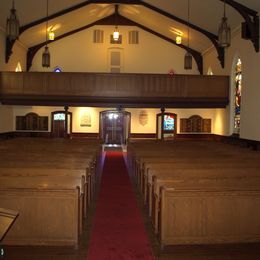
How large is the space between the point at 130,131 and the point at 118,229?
16.1 metres

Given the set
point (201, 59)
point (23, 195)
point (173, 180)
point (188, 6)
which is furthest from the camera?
point (201, 59)

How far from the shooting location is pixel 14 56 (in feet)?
59.3

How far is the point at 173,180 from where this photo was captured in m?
5.30

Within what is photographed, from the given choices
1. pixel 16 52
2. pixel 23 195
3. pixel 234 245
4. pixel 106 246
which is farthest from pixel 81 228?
pixel 16 52

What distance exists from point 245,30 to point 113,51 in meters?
10.0

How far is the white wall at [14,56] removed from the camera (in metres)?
16.1

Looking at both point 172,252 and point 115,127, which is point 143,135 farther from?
point 172,252

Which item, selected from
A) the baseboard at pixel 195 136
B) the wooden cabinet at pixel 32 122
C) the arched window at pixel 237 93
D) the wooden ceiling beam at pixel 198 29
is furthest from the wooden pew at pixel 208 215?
the wooden cabinet at pixel 32 122

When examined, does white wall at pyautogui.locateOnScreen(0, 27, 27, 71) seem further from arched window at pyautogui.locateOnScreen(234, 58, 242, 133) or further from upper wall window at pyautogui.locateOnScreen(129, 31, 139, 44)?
arched window at pyautogui.locateOnScreen(234, 58, 242, 133)

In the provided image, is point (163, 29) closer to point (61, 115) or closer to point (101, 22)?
point (101, 22)

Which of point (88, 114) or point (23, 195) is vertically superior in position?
point (88, 114)

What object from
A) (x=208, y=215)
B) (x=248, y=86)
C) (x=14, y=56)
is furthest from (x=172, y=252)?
(x=14, y=56)

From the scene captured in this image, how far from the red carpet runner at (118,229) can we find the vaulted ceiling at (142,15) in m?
8.32

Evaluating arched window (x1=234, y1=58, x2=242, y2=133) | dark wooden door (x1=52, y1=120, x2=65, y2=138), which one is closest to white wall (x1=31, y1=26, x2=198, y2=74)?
dark wooden door (x1=52, y1=120, x2=65, y2=138)
